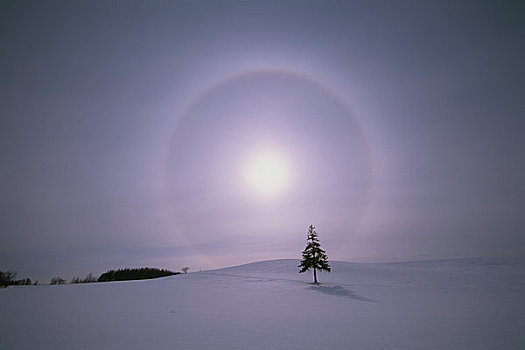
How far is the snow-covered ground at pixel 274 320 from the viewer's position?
38.1 feet

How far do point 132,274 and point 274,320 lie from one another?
61847 mm

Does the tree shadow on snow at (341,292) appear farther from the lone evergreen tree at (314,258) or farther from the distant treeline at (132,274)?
the distant treeline at (132,274)

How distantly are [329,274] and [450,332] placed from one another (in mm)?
30084

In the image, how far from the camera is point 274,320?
15.6m

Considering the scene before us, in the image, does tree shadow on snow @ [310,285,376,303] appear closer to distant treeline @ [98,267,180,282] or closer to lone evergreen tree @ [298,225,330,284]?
lone evergreen tree @ [298,225,330,284]

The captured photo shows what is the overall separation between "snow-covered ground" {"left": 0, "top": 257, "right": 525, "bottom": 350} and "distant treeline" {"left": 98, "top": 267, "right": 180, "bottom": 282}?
121 feet

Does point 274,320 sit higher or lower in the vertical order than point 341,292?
lower

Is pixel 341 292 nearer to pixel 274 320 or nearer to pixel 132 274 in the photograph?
pixel 274 320

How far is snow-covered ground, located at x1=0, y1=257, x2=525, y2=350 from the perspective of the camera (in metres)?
11.6

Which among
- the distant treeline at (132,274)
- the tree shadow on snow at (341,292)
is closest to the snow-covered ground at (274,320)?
the tree shadow on snow at (341,292)

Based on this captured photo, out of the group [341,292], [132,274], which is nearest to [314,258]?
[341,292]

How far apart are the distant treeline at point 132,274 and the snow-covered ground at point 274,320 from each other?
36792mm

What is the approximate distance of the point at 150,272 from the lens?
7175 cm

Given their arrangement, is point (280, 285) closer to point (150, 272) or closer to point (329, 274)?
point (329, 274)
